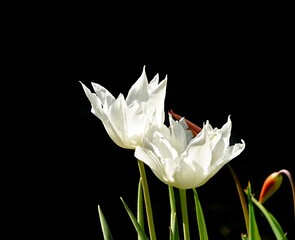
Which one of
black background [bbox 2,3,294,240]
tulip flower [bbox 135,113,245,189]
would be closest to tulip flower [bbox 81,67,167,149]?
tulip flower [bbox 135,113,245,189]

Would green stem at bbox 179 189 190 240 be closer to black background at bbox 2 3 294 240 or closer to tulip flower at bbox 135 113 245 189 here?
tulip flower at bbox 135 113 245 189

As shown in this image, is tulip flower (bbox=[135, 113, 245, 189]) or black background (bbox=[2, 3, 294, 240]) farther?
black background (bbox=[2, 3, 294, 240])

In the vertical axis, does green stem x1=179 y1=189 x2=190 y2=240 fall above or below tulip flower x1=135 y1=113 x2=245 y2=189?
below

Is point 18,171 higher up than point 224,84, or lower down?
lower down

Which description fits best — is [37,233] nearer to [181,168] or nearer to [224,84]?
[224,84]

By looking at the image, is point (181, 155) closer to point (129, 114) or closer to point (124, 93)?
point (129, 114)

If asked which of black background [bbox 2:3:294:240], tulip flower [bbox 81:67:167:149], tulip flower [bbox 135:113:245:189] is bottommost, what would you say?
tulip flower [bbox 135:113:245:189]

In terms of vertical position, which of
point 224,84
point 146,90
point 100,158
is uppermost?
point 224,84

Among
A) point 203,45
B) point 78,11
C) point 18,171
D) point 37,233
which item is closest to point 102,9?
point 78,11
